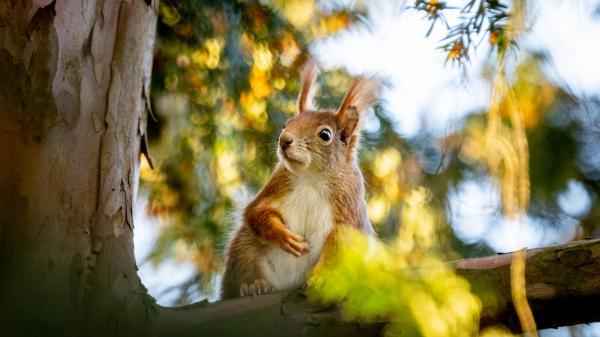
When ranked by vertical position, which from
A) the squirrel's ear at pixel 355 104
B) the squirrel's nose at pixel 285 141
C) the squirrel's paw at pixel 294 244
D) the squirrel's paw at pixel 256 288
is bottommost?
the squirrel's paw at pixel 256 288

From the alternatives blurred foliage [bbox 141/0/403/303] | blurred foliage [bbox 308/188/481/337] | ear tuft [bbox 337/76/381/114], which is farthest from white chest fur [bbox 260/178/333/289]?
blurred foliage [bbox 308/188/481/337]

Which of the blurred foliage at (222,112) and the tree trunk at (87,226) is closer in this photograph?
the tree trunk at (87,226)

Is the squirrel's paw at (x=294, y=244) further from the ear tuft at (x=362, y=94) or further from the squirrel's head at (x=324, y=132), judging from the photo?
the ear tuft at (x=362, y=94)

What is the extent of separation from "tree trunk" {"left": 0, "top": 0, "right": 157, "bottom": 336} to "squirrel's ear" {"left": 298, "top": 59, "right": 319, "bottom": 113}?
0.59 metres

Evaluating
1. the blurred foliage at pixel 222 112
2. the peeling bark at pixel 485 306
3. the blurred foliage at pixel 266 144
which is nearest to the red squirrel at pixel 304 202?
the blurred foliage at pixel 266 144

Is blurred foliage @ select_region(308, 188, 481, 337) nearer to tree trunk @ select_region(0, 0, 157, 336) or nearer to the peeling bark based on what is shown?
the peeling bark

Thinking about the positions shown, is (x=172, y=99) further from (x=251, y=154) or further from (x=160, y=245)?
(x=160, y=245)

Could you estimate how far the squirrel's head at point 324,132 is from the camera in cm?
187

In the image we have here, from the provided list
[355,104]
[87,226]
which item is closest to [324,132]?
[355,104]

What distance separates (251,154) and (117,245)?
3.62ft

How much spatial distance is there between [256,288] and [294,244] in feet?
0.48

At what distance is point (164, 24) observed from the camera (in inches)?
87.2

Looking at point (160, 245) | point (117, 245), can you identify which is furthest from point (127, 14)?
point (160, 245)

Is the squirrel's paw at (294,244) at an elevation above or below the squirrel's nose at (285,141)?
below
